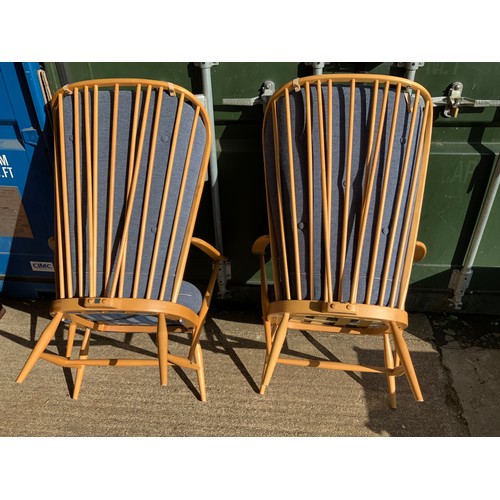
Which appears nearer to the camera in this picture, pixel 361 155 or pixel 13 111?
pixel 361 155

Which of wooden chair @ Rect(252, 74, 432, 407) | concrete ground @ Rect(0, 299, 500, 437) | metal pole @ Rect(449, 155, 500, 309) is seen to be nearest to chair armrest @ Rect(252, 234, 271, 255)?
wooden chair @ Rect(252, 74, 432, 407)

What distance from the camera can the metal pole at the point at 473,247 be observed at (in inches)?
74.1

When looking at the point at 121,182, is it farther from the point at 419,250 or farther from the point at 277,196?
the point at 419,250

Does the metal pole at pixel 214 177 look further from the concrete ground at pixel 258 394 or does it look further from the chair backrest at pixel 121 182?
the concrete ground at pixel 258 394

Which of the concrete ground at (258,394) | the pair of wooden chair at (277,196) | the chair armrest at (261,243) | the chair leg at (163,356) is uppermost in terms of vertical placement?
the pair of wooden chair at (277,196)

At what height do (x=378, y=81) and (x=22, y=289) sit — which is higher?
(x=378, y=81)

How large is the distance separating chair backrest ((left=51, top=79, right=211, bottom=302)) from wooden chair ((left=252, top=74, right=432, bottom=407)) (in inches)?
16.6

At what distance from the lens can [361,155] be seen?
Answer: 5.04 ft

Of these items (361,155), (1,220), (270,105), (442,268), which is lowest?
(442,268)

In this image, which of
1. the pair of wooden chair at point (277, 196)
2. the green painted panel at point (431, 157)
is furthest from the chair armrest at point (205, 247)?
the green painted panel at point (431, 157)

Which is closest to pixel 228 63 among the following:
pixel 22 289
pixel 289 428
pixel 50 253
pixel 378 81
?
pixel 378 81

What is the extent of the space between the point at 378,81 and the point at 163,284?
1.11m

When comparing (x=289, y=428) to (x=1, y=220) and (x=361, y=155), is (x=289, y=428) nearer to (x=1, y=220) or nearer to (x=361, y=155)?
(x=361, y=155)

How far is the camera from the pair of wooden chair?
4.97 ft
